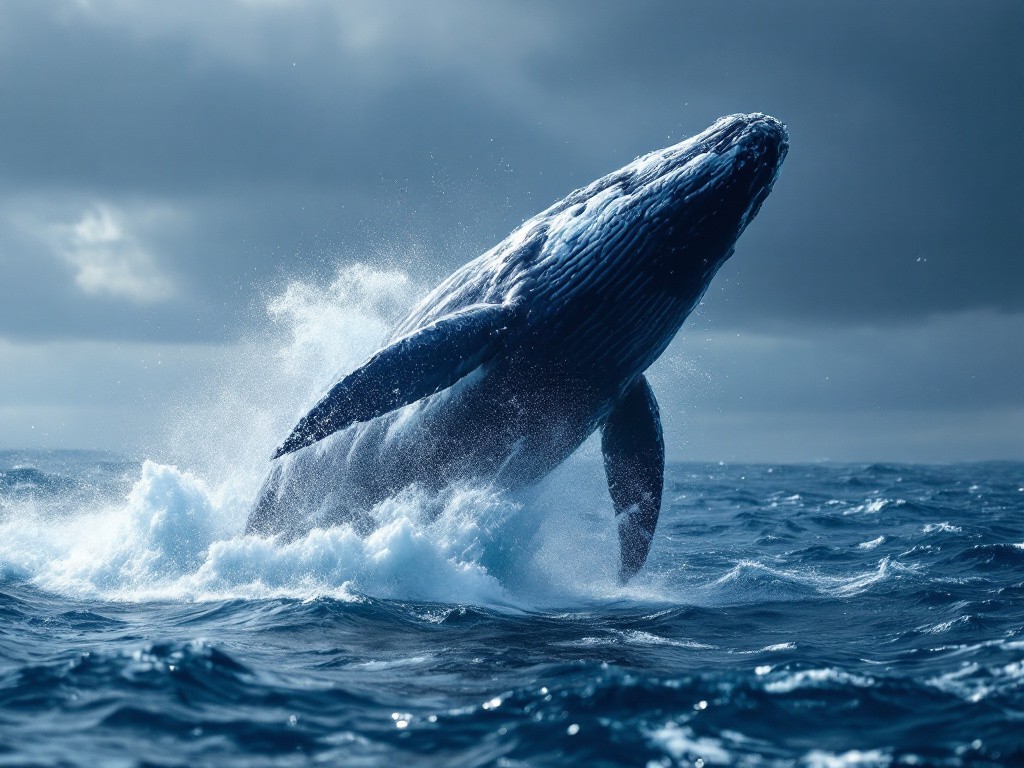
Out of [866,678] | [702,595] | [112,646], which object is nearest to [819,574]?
[702,595]

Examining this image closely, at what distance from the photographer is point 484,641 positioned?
10.5 metres

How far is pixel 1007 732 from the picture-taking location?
23.1 feet

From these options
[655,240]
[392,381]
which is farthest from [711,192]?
[392,381]

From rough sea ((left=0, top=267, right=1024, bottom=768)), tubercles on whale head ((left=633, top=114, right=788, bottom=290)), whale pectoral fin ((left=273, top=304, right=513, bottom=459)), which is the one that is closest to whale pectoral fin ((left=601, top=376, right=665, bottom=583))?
rough sea ((left=0, top=267, right=1024, bottom=768))

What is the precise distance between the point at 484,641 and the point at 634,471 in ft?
17.0

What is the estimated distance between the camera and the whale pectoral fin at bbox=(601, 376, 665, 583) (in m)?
14.7

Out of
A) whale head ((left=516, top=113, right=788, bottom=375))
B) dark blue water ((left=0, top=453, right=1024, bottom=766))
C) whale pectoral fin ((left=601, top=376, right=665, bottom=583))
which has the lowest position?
dark blue water ((left=0, top=453, right=1024, bottom=766))

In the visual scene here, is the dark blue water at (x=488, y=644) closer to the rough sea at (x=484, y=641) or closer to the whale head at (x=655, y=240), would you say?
the rough sea at (x=484, y=641)

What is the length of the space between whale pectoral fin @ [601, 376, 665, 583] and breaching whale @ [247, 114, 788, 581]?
495 mm

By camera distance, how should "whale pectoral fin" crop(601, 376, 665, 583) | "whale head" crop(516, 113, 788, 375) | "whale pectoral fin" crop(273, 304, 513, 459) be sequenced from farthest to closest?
1. "whale pectoral fin" crop(601, 376, 665, 583)
2. "whale head" crop(516, 113, 788, 375)
3. "whale pectoral fin" crop(273, 304, 513, 459)

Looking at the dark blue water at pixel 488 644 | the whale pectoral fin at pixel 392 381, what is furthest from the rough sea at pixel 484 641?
the whale pectoral fin at pixel 392 381

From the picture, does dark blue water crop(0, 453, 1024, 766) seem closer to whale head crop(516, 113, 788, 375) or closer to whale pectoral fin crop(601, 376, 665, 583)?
whale pectoral fin crop(601, 376, 665, 583)

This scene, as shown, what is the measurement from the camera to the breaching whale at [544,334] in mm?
11383

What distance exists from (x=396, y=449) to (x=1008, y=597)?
871 centimetres
